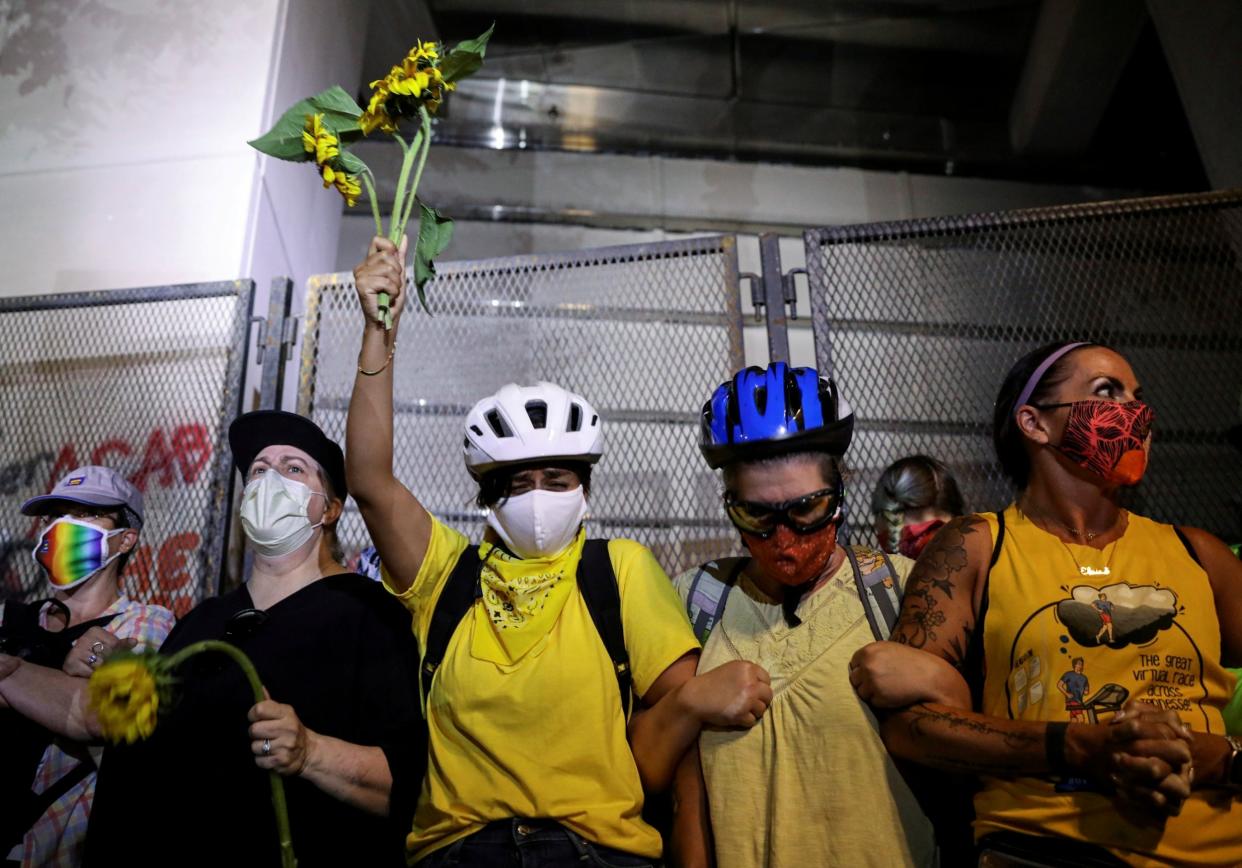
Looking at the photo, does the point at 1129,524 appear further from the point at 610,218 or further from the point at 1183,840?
the point at 610,218

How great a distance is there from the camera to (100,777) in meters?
2.55

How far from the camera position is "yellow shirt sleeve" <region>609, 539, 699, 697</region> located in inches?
90.4

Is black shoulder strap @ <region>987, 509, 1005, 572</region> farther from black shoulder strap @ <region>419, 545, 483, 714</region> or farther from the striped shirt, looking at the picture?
the striped shirt

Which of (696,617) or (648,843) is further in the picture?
(696,617)

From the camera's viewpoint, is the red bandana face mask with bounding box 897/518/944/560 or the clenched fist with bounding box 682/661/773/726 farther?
the red bandana face mask with bounding box 897/518/944/560

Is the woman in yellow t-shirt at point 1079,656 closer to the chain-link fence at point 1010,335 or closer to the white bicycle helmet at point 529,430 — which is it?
the white bicycle helmet at point 529,430

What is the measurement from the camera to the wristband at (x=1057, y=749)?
1897mm

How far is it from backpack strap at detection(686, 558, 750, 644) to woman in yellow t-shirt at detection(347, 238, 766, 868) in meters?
0.07

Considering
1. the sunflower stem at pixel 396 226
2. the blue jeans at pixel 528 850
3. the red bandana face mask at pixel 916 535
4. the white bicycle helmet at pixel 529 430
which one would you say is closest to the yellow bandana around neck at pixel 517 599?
the white bicycle helmet at pixel 529 430

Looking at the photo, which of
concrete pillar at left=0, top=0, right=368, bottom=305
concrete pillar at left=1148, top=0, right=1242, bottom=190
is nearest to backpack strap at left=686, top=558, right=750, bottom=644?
concrete pillar at left=0, top=0, right=368, bottom=305

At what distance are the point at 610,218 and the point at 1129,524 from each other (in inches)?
223

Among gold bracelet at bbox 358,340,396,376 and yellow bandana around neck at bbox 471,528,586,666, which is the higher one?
gold bracelet at bbox 358,340,396,376

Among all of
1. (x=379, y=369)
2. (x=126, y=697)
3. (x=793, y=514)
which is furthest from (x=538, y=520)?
(x=126, y=697)

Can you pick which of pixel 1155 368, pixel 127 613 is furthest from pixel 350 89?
pixel 1155 368
